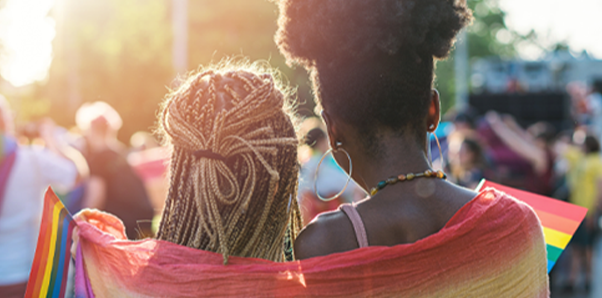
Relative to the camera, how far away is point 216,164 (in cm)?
166

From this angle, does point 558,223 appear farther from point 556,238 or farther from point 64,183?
point 64,183

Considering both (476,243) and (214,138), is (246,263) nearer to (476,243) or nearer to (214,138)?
(214,138)

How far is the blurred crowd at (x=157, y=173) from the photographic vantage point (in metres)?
3.59

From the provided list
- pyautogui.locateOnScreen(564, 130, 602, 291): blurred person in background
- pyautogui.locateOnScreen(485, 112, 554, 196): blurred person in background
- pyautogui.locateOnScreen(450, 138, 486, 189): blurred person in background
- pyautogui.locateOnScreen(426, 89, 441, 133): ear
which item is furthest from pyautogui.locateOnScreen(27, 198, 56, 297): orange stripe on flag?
pyautogui.locateOnScreen(564, 130, 602, 291): blurred person in background

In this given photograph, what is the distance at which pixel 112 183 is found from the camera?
4898 mm

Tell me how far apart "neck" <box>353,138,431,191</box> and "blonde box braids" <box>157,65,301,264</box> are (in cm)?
26

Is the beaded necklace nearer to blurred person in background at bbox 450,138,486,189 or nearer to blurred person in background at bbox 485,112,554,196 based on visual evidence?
blurred person in background at bbox 450,138,486,189

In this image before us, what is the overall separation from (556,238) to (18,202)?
3143 mm

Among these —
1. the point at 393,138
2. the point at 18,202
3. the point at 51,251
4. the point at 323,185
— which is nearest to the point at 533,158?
the point at 323,185

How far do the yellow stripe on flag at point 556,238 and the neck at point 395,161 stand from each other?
66 cm

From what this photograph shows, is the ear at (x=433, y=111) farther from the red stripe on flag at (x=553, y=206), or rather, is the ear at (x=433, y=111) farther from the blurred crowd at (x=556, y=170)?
the blurred crowd at (x=556, y=170)

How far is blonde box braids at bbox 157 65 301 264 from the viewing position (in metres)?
1.65

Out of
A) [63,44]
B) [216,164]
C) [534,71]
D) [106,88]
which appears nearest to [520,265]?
[216,164]

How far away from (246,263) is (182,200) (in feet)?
0.95
